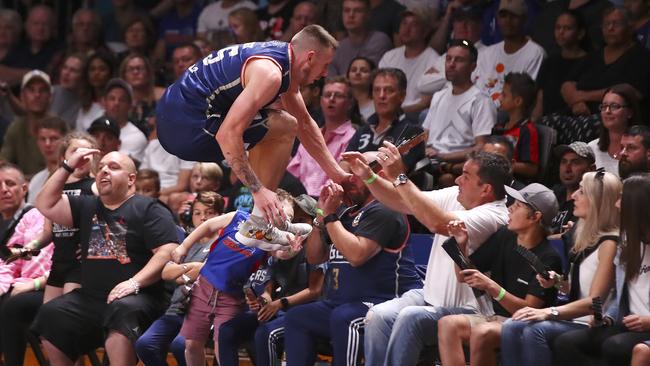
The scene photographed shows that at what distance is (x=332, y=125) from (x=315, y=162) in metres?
0.33

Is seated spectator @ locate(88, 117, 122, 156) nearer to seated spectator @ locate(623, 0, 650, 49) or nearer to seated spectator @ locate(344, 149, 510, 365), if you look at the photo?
seated spectator @ locate(344, 149, 510, 365)

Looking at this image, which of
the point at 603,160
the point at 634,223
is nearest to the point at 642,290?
the point at 634,223

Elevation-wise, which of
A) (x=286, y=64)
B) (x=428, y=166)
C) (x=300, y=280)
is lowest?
(x=300, y=280)

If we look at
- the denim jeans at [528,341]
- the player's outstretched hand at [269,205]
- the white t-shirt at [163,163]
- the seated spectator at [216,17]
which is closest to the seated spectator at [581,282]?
the denim jeans at [528,341]

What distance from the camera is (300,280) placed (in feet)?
24.2

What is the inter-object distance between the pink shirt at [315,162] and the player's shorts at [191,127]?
9.14 ft

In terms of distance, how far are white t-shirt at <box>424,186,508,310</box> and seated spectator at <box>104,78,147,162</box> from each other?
4355 mm

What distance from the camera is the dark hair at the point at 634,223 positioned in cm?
590

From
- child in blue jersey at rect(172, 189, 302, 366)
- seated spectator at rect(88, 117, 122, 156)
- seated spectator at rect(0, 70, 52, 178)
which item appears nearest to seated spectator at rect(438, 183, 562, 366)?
child in blue jersey at rect(172, 189, 302, 366)

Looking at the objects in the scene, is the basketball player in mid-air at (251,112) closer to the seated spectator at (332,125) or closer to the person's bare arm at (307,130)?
the person's bare arm at (307,130)

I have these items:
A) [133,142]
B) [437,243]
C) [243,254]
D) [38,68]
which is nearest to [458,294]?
[437,243]

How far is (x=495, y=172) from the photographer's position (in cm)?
648

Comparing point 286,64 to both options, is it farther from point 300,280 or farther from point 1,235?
point 1,235

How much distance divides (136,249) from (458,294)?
221 centimetres
